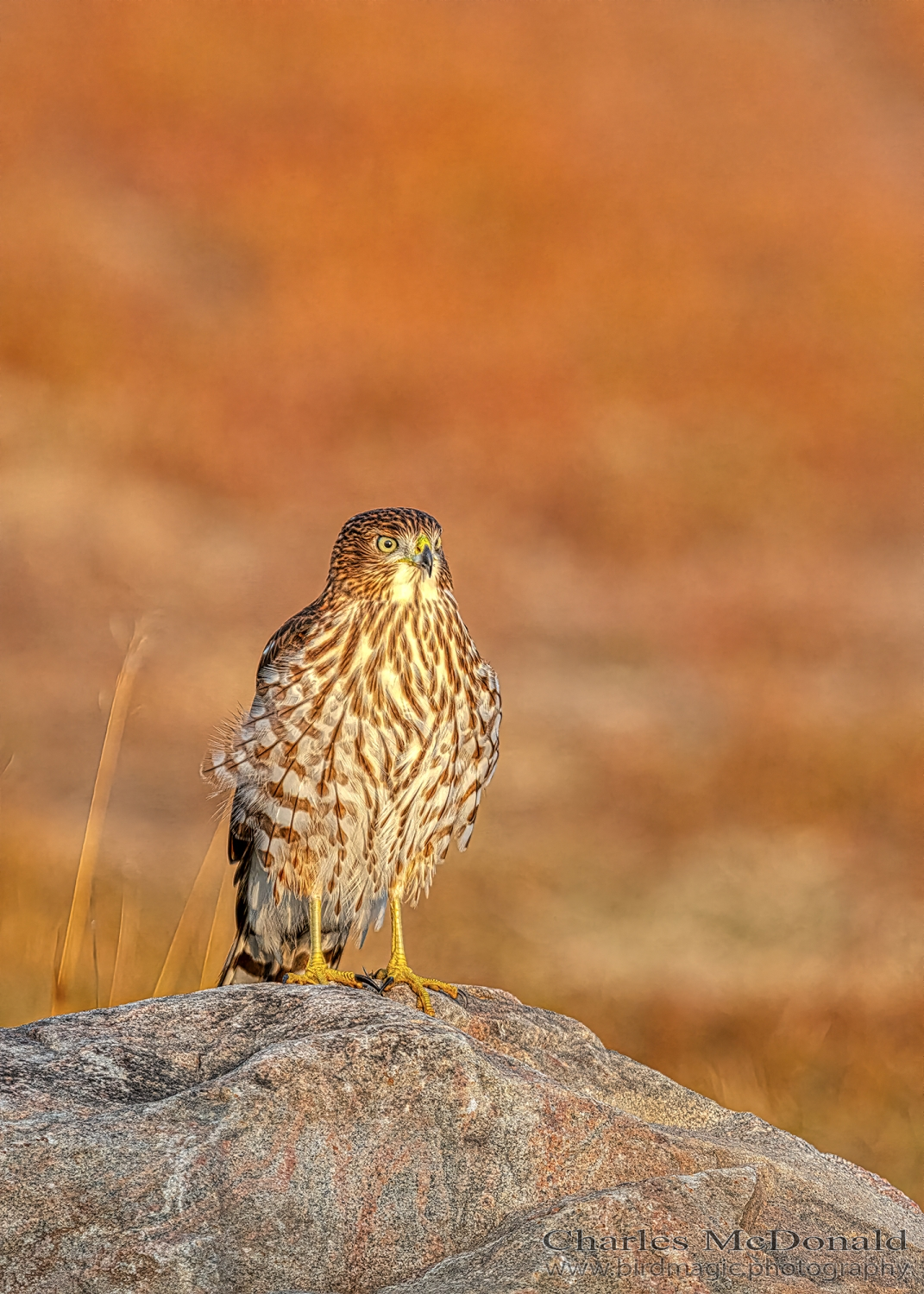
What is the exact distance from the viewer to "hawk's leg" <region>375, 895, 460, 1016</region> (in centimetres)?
503

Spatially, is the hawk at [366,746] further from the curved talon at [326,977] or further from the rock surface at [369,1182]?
the rock surface at [369,1182]

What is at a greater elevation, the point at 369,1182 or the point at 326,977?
the point at 326,977

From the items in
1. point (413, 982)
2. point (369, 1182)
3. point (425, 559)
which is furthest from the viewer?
point (425, 559)

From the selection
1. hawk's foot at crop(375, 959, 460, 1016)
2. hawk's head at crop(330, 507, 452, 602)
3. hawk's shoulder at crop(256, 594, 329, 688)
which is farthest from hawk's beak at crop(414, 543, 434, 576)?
hawk's foot at crop(375, 959, 460, 1016)

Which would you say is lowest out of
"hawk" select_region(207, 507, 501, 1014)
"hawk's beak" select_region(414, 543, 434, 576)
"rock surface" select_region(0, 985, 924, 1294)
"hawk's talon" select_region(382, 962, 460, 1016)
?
"rock surface" select_region(0, 985, 924, 1294)

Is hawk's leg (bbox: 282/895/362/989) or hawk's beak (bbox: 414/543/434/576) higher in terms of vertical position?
hawk's beak (bbox: 414/543/434/576)

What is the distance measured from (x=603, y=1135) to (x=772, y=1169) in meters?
0.63

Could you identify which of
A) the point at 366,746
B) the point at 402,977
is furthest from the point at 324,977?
the point at 366,746

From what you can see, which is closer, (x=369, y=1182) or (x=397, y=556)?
(x=369, y=1182)

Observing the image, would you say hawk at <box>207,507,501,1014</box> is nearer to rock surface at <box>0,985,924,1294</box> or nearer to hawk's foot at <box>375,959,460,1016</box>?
hawk's foot at <box>375,959,460,1016</box>

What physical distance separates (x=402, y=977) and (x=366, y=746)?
3.25ft

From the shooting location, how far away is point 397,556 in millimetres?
5633

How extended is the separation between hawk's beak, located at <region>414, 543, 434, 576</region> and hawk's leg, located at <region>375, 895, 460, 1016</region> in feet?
5.13

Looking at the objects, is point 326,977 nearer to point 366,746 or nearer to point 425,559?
point 366,746
